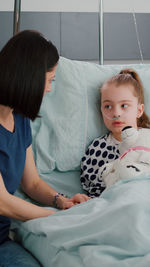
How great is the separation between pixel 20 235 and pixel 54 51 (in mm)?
601

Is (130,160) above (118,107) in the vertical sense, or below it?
below

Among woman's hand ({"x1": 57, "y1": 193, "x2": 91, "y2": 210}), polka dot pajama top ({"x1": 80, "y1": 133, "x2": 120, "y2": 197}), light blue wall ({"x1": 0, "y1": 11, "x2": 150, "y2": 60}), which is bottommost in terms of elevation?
woman's hand ({"x1": 57, "y1": 193, "x2": 91, "y2": 210})

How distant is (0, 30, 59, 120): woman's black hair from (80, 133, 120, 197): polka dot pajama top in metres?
0.46

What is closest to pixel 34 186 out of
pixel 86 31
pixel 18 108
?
pixel 18 108

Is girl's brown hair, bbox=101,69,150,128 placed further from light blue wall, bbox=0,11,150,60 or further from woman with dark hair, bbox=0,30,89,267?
light blue wall, bbox=0,11,150,60

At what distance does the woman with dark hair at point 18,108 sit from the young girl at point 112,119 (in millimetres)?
261

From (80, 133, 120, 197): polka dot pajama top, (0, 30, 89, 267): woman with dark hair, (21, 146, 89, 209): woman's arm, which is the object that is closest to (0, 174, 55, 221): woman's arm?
(0, 30, 89, 267): woman with dark hair

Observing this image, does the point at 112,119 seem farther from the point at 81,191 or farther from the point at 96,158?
the point at 81,191

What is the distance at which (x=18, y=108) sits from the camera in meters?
1.15

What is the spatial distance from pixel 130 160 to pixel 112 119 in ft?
1.00

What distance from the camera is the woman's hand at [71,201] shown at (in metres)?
1.29

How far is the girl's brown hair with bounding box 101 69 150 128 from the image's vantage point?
1.60 m

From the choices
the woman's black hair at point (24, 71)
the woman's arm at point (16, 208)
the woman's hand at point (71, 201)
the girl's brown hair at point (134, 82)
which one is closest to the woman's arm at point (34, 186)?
the woman's hand at point (71, 201)

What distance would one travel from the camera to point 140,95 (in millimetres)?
1641
